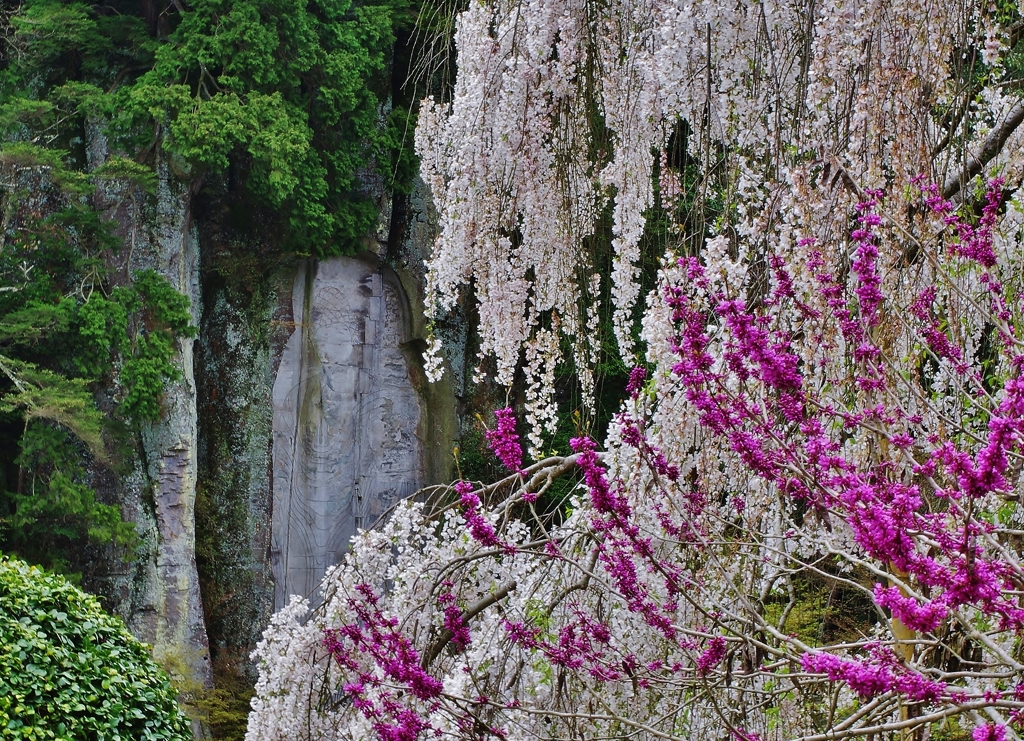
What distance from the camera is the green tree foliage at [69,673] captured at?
3.18 metres

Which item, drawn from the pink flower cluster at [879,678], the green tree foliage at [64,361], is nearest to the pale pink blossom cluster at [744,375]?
the pink flower cluster at [879,678]

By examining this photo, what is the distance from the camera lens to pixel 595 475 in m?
1.68

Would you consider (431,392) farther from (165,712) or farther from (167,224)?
(165,712)

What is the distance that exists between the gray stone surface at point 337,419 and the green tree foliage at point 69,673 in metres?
4.13

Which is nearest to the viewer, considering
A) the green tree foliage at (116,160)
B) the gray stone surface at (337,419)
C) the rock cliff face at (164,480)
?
the green tree foliage at (116,160)

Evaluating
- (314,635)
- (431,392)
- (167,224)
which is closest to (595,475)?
(314,635)

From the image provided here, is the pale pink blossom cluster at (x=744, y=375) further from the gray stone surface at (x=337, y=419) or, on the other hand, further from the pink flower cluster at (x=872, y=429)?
the gray stone surface at (x=337, y=419)

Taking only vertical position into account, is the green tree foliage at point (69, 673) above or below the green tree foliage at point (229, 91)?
below

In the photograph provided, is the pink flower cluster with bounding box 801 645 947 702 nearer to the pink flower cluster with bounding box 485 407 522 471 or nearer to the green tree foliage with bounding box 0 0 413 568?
the pink flower cluster with bounding box 485 407 522 471

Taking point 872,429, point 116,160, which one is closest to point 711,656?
point 872,429

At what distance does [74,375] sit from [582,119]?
16.3ft

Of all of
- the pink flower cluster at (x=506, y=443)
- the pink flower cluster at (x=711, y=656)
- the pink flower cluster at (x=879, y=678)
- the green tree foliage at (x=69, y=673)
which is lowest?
the green tree foliage at (x=69, y=673)

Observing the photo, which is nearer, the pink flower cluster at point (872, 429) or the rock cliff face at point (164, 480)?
the pink flower cluster at point (872, 429)

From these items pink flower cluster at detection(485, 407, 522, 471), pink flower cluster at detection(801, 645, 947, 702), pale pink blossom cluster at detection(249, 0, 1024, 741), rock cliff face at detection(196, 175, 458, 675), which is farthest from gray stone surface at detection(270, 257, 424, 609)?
pink flower cluster at detection(801, 645, 947, 702)
